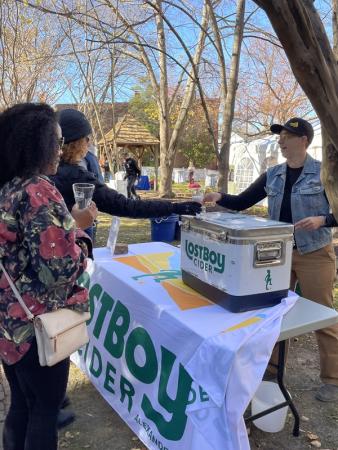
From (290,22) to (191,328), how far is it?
138cm

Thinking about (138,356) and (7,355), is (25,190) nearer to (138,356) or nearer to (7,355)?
(7,355)

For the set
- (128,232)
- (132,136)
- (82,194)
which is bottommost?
(128,232)

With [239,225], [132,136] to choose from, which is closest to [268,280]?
[239,225]

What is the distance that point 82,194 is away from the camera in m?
2.10

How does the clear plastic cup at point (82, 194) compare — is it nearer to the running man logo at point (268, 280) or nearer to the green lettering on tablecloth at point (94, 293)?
the green lettering on tablecloth at point (94, 293)

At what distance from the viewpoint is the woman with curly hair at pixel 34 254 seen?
149 centimetres

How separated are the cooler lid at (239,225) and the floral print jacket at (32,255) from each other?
2.09 feet

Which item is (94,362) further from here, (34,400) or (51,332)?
(51,332)

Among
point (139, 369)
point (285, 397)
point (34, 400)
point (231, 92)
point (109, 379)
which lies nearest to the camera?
point (34, 400)

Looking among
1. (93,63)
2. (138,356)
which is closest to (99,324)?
(138,356)

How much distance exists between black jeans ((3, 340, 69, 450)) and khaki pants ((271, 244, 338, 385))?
1.75 metres

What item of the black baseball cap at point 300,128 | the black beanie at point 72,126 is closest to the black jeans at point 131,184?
the black baseball cap at point 300,128

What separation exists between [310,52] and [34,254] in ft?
4.80

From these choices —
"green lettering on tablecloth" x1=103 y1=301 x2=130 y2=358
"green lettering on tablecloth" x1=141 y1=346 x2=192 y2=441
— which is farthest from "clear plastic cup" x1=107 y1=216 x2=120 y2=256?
"green lettering on tablecloth" x1=141 y1=346 x2=192 y2=441
